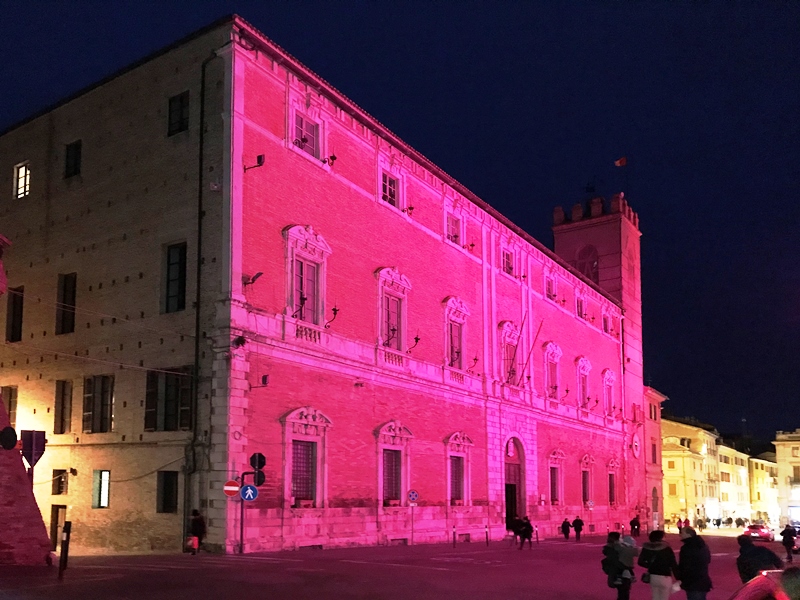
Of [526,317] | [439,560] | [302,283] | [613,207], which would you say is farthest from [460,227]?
[613,207]

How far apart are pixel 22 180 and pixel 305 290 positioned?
41.9 feet

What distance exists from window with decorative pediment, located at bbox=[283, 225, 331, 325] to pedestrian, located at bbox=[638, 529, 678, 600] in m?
17.3


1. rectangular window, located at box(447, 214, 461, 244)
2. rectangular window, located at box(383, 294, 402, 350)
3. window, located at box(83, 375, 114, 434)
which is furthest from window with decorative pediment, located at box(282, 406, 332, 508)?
rectangular window, located at box(447, 214, 461, 244)

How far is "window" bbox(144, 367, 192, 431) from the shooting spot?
26.5 metres

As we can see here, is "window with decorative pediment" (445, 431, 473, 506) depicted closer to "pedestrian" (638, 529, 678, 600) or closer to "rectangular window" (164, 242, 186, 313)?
"rectangular window" (164, 242, 186, 313)

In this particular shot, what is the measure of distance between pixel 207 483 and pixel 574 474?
31.4m

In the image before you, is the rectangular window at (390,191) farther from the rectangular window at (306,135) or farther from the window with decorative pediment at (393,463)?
the window with decorative pediment at (393,463)

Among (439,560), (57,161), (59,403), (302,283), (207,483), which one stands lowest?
(439,560)

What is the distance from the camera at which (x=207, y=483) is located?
1000 inches

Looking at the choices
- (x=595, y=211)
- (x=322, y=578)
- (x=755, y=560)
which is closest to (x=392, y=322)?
(x=322, y=578)

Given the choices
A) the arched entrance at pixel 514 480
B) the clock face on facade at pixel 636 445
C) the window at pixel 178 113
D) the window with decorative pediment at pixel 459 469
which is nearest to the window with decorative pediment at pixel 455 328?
the window with decorative pediment at pixel 459 469

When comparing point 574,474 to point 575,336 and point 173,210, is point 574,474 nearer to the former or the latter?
point 575,336

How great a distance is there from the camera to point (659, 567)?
1293 cm

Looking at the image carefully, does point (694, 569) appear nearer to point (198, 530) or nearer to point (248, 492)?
point (248, 492)
